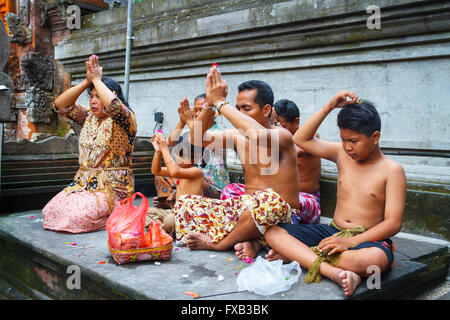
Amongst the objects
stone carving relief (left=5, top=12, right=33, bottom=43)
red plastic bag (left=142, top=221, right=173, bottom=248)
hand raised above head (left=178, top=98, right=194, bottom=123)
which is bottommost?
red plastic bag (left=142, top=221, right=173, bottom=248)

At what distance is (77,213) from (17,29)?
7908 mm

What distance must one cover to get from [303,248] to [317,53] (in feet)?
9.66

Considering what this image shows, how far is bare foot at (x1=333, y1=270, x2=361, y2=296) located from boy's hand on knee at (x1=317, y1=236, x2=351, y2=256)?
0.15 m

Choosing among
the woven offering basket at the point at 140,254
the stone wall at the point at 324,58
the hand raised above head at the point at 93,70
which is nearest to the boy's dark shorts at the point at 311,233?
the woven offering basket at the point at 140,254

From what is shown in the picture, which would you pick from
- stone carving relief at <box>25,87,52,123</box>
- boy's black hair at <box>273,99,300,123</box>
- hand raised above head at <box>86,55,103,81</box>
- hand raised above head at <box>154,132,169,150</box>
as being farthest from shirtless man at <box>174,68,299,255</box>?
stone carving relief at <box>25,87,52,123</box>

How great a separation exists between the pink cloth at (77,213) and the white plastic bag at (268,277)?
5.94 ft

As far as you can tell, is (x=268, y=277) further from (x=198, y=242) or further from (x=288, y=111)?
(x=288, y=111)

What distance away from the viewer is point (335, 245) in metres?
2.55

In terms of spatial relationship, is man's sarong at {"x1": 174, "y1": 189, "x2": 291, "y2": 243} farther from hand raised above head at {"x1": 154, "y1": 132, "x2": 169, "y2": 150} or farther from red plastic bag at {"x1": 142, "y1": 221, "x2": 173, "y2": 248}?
hand raised above head at {"x1": 154, "y1": 132, "x2": 169, "y2": 150}

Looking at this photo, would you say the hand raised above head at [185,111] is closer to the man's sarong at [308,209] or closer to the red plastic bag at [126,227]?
the red plastic bag at [126,227]

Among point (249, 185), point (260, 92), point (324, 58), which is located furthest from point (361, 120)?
point (324, 58)

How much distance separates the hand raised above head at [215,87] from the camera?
2.96 meters

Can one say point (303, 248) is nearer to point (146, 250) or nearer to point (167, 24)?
point (146, 250)

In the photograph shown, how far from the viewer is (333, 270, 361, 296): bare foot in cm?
235
